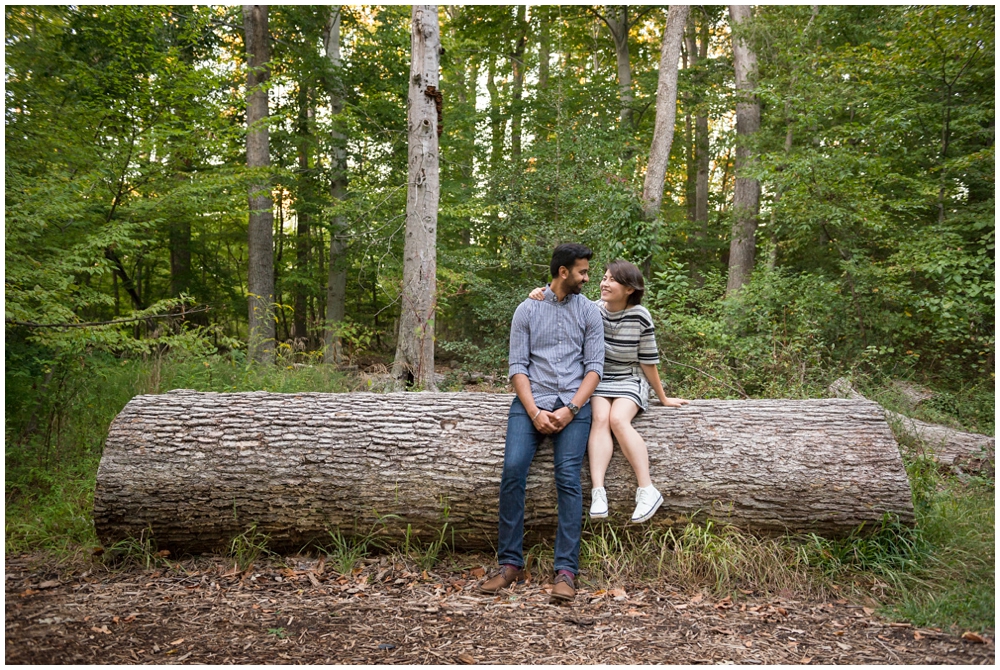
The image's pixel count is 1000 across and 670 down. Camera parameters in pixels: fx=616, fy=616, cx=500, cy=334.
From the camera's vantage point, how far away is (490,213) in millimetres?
10781

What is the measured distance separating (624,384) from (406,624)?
6.80 feet

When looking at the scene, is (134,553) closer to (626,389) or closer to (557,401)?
(557,401)

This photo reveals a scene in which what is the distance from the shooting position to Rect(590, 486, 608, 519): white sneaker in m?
3.91

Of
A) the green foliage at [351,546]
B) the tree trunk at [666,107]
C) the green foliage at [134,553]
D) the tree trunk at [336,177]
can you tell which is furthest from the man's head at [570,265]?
the tree trunk at [336,177]

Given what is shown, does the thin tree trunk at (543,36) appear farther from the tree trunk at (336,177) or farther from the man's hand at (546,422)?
the man's hand at (546,422)

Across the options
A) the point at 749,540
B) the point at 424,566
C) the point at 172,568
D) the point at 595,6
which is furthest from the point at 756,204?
the point at 172,568

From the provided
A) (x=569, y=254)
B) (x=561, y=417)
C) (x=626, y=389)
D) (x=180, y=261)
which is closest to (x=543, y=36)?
(x=180, y=261)

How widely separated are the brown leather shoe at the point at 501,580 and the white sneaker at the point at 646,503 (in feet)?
2.70

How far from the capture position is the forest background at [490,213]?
5.23m

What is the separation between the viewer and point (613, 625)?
3348mm

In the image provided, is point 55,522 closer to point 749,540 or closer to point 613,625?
point 613,625

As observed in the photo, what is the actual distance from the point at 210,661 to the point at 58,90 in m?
5.55

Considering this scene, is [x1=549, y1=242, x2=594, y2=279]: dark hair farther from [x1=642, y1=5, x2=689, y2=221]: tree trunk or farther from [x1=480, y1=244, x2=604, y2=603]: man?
[x1=642, y1=5, x2=689, y2=221]: tree trunk

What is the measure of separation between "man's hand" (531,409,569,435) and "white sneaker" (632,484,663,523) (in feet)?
2.25
